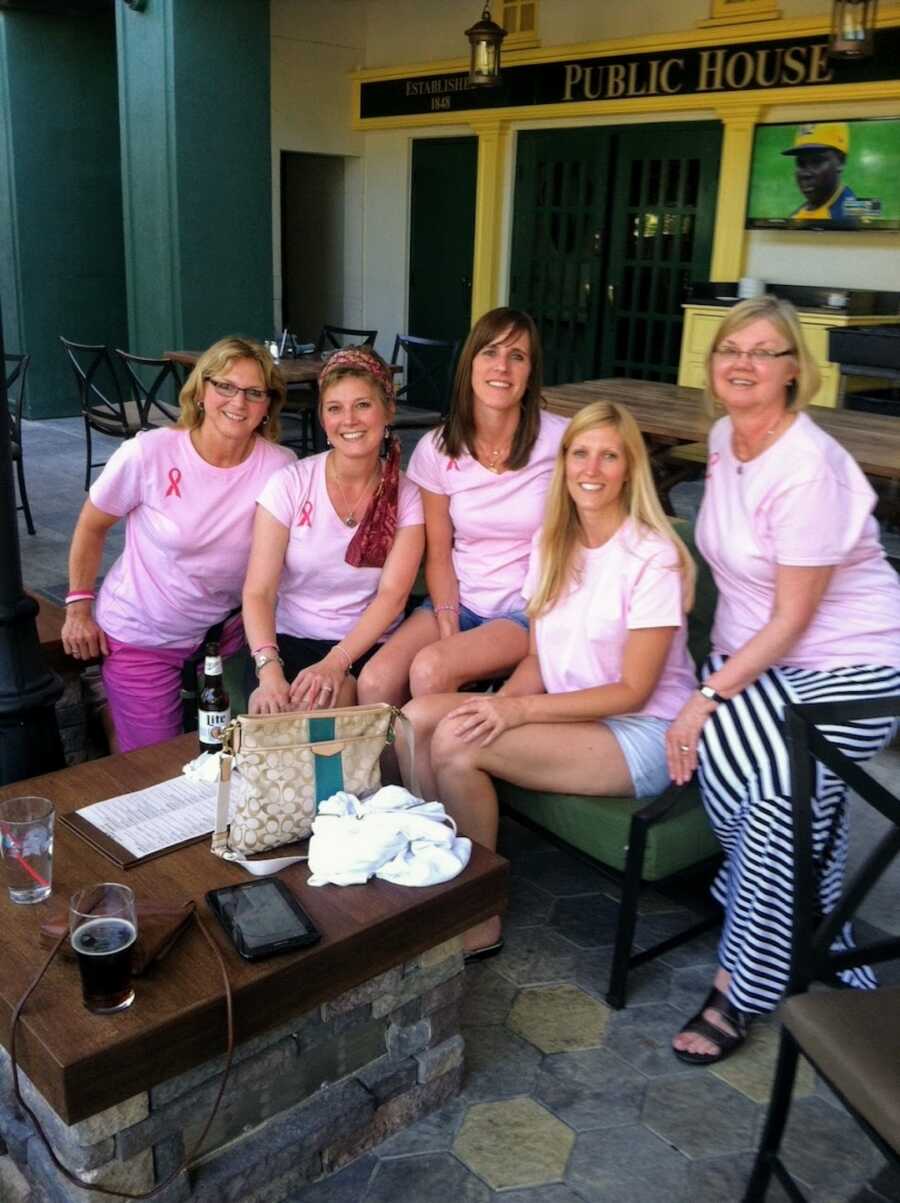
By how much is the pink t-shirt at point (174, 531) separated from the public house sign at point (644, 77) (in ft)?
19.3

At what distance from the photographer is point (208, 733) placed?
2.28 metres

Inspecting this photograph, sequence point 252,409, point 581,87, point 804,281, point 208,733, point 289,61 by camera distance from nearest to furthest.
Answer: point 208,733 → point 252,409 → point 804,281 → point 581,87 → point 289,61

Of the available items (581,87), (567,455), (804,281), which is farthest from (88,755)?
(581,87)

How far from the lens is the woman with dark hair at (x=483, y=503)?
8.92ft

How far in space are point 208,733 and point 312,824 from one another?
43cm

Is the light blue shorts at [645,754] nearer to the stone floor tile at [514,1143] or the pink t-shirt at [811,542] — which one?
the pink t-shirt at [811,542]

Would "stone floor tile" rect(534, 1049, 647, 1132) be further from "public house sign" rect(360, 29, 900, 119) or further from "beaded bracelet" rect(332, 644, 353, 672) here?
"public house sign" rect(360, 29, 900, 119)

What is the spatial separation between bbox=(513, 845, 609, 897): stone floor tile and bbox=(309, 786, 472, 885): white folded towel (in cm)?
85

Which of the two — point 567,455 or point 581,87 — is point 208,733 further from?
point 581,87

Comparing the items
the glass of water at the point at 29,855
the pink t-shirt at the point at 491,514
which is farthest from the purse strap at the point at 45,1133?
the pink t-shirt at the point at 491,514

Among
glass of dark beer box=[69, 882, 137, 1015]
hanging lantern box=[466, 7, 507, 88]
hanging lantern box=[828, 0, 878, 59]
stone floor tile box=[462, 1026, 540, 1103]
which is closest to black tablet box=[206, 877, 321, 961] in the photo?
glass of dark beer box=[69, 882, 137, 1015]

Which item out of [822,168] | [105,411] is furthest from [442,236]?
[105,411]

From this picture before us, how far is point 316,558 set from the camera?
274 cm

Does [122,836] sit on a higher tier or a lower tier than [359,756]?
lower
